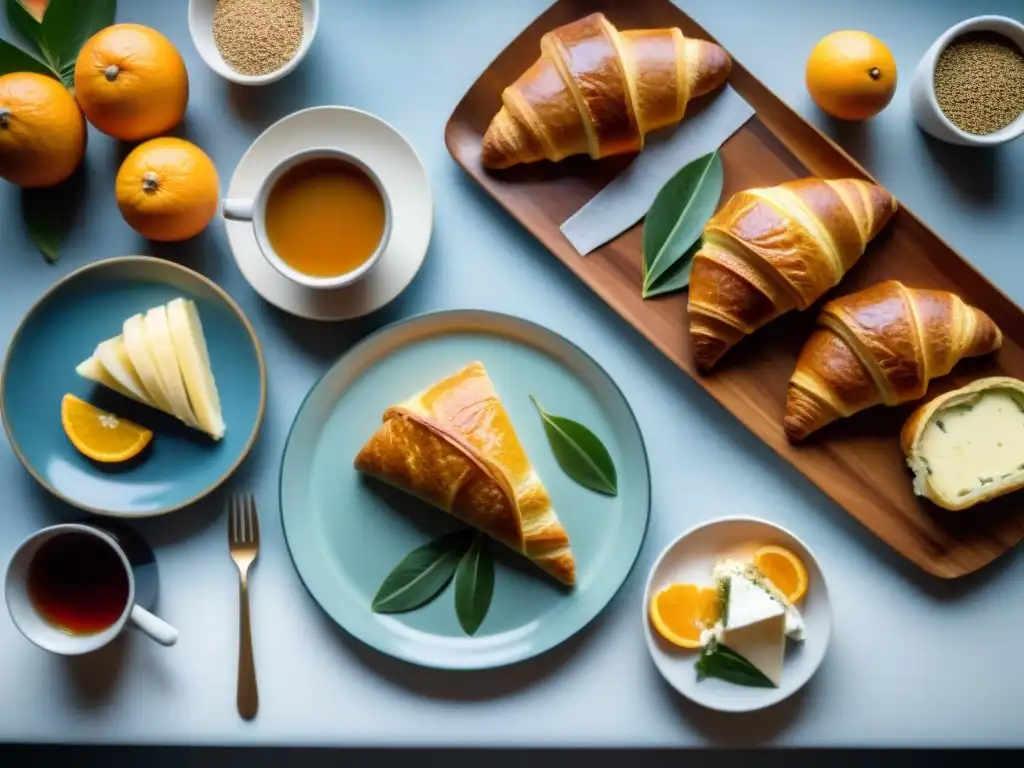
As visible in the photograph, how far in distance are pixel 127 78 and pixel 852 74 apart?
107cm

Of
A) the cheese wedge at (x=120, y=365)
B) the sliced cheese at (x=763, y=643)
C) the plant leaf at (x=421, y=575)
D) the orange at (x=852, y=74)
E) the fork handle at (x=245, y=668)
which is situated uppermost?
the orange at (x=852, y=74)

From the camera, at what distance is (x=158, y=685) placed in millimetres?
1446

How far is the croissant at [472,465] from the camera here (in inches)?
52.9

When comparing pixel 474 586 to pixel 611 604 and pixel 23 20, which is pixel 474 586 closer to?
pixel 611 604

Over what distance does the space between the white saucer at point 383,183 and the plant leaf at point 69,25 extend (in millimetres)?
339

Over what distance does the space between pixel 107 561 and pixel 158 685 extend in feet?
0.79

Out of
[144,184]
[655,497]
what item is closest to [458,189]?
[144,184]

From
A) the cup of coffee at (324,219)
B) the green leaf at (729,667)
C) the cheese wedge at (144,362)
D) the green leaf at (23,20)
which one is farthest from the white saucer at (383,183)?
the green leaf at (729,667)

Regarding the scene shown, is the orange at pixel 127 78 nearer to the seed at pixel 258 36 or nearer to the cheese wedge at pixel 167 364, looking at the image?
the seed at pixel 258 36

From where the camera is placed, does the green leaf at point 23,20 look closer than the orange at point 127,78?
No

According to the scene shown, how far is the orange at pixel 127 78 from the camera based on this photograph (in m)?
1.34

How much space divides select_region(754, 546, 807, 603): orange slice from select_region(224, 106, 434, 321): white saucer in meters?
0.69

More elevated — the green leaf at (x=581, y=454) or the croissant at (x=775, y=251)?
the croissant at (x=775, y=251)

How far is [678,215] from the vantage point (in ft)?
4.69
